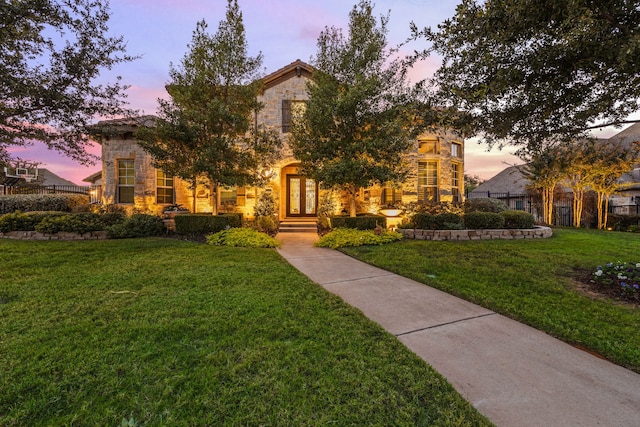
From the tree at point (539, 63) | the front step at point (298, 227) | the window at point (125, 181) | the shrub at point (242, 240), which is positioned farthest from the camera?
the window at point (125, 181)

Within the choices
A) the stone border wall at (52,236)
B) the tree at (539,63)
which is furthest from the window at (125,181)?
the tree at (539,63)

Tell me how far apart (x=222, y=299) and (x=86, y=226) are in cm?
759

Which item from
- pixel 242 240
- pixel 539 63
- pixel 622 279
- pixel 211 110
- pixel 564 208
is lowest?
pixel 622 279

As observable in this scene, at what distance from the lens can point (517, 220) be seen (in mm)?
9461

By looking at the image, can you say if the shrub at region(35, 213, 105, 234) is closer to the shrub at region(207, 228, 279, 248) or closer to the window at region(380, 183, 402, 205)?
the shrub at region(207, 228, 279, 248)

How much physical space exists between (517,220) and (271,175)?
9.17m

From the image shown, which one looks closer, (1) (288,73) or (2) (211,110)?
(2) (211,110)

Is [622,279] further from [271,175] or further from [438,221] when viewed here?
[271,175]

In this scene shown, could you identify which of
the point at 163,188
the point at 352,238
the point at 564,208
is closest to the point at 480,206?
the point at 564,208

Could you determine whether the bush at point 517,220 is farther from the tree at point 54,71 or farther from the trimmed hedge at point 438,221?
the tree at point 54,71

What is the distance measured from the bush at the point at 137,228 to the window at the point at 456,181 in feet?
39.1

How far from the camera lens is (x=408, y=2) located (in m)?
7.01

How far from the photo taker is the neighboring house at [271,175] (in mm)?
11086

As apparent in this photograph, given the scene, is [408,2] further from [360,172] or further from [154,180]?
[154,180]
